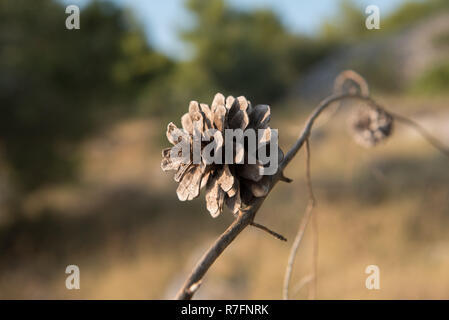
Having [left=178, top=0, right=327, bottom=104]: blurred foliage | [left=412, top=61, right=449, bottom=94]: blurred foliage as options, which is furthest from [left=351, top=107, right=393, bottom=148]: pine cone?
[left=412, top=61, right=449, bottom=94]: blurred foliage

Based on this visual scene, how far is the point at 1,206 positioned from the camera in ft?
12.3

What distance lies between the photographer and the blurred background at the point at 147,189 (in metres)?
2.78

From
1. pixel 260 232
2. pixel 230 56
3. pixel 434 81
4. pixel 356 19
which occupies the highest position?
pixel 356 19

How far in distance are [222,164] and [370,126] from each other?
0.63m

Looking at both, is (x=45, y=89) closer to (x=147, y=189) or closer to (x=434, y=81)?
(x=147, y=189)

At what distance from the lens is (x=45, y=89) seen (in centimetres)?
381

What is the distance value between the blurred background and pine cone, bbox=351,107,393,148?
1377mm

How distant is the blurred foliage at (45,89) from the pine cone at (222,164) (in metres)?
3.49

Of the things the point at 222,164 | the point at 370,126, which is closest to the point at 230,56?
the point at 370,126

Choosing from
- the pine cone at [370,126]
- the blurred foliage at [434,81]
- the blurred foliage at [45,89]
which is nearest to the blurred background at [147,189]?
the blurred foliage at [45,89]

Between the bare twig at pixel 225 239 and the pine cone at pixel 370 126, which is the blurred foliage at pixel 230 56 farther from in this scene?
the bare twig at pixel 225 239

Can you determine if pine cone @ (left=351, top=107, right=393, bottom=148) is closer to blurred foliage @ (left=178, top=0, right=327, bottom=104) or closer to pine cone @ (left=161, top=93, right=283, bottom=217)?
pine cone @ (left=161, top=93, right=283, bottom=217)

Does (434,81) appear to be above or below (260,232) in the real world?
above
